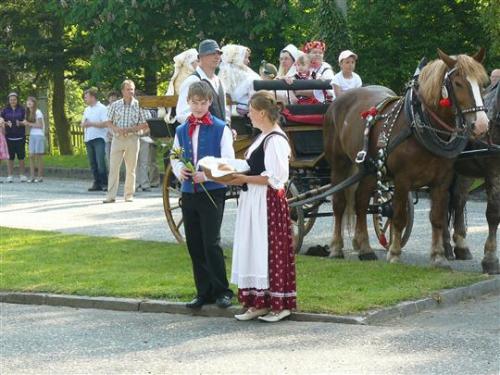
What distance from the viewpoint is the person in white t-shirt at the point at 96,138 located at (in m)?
24.0

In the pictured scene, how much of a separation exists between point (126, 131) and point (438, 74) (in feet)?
33.4

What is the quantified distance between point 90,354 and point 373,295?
8.75 ft

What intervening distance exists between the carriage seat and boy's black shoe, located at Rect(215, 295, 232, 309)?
3961mm

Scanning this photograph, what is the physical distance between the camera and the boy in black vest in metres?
10.0

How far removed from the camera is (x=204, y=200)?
33.0ft

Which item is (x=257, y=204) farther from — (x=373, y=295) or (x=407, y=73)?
(x=407, y=73)

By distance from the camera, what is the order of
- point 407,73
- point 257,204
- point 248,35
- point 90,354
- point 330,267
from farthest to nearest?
point 248,35
point 407,73
point 330,267
point 257,204
point 90,354

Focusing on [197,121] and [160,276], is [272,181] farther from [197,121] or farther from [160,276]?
[160,276]

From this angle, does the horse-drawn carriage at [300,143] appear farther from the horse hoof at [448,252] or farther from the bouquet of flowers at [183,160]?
the bouquet of flowers at [183,160]

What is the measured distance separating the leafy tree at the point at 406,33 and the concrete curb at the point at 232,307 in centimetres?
1562

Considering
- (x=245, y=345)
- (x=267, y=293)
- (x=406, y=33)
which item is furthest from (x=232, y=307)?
(x=406, y=33)

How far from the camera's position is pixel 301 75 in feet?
47.5

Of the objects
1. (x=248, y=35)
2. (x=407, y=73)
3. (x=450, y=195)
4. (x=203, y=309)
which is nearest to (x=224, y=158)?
(x=203, y=309)

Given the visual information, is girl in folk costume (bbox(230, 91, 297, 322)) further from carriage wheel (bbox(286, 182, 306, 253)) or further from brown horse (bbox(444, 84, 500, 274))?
carriage wheel (bbox(286, 182, 306, 253))
